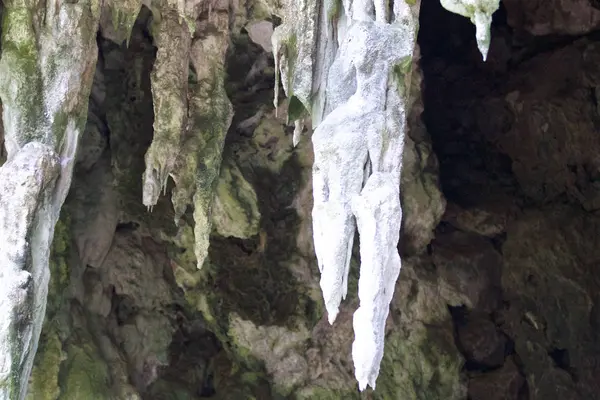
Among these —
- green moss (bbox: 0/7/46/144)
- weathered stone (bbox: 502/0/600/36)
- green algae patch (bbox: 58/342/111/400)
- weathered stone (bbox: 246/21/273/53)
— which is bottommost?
green algae patch (bbox: 58/342/111/400)

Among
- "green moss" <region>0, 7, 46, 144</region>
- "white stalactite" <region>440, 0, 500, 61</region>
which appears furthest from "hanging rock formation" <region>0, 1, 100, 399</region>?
"white stalactite" <region>440, 0, 500, 61</region>

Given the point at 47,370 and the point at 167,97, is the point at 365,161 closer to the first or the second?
the point at 167,97

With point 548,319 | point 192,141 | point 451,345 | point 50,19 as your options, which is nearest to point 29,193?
point 50,19

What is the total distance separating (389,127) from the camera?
2.13 meters

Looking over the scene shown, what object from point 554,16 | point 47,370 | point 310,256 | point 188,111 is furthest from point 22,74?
point 554,16

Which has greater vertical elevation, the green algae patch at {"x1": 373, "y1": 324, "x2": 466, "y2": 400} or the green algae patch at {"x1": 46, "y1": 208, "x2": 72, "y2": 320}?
the green algae patch at {"x1": 46, "y1": 208, "x2": 72, "y2": 320}

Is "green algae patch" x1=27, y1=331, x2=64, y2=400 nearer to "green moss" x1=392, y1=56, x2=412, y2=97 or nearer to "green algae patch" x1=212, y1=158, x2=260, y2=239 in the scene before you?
"green algae patch" x1=212, y1=158, x2=260, y2=239

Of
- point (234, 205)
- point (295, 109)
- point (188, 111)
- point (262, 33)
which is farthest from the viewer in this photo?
point (234, 205)

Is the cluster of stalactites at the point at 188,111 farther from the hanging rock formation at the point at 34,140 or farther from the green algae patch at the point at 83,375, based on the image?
the green algae patch at the point at 83,375

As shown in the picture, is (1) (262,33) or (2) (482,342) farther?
(2) (482,342)

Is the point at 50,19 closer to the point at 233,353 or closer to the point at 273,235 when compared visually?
the point at 273,235

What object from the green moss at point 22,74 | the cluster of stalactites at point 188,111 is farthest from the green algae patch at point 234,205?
the green moss at point 22,74

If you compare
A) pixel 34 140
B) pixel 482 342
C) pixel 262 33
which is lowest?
pixel 482 342

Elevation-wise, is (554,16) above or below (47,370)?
above
